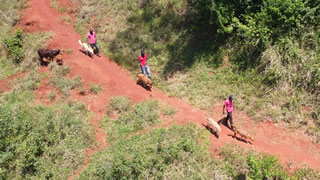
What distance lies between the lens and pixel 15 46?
13.8 metres

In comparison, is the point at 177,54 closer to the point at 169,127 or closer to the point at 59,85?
the point at 169,127

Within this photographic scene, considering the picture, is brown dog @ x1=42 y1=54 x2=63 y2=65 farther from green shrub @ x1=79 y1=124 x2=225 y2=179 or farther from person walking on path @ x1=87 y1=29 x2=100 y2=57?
green shrub @ x1=79 y1=124 x2=225 y2=179

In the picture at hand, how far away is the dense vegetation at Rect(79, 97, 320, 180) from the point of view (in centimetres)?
702

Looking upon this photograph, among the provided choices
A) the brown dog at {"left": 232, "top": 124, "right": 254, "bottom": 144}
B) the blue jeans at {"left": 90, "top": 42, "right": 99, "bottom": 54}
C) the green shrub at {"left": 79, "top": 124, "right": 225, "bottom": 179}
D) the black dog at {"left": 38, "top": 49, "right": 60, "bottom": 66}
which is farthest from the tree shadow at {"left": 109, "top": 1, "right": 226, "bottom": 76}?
the green shrub at {"left": 79, "top": 124, "right": 225, "bottom": 179}

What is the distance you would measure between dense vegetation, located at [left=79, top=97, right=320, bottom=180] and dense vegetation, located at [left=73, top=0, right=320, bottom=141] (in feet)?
6.90

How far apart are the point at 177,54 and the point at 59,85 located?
597 cm

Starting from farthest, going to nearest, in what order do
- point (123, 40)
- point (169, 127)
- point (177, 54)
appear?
1. point (123, 40)
2. point (177, 54)
3. point (169, 127)

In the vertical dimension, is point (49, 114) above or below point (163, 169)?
below

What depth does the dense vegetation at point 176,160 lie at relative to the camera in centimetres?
702

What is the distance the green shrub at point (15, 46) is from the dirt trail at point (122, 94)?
3.20 feet

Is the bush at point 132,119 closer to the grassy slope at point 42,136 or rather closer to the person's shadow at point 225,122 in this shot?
the grassy slope at point 42,136

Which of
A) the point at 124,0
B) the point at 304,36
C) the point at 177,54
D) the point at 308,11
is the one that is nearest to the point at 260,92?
the point at 304,36

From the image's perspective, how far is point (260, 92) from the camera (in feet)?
31.5

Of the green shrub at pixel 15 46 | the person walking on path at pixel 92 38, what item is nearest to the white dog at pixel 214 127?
the person walking on path at pixel 92 38
